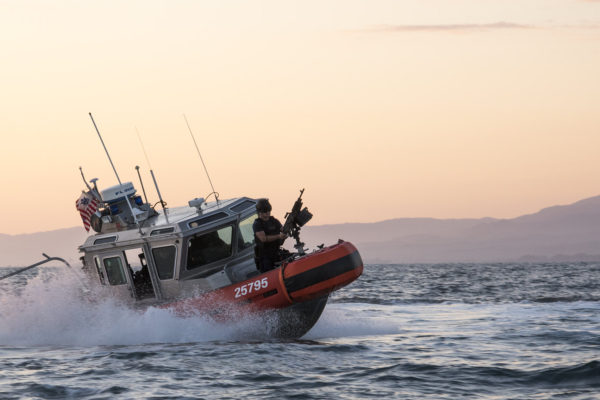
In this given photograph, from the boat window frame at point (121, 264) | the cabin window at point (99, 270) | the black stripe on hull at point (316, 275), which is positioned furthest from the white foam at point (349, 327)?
the cabin window at point (99, 270)

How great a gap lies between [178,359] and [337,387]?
10.5ft

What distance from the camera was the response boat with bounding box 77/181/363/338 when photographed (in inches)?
537

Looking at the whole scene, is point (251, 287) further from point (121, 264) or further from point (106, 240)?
point (106, 240)

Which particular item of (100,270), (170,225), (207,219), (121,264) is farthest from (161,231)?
(100,270)

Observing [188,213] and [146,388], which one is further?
[188,213]

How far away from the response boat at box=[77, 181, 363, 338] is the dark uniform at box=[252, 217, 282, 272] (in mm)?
235

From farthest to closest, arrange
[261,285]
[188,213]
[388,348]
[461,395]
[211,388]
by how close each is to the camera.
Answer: [188,213], [261,285], [388,348], [211,388], [461,395]

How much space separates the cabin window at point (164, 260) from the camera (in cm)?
1447

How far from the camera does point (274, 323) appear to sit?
1397 cm

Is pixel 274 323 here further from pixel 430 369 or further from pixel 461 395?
pixel 461 395

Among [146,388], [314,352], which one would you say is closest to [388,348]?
[314,352]

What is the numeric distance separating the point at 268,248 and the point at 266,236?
0.35m

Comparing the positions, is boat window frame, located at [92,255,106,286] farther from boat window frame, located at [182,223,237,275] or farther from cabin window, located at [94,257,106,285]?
boat window frame, located at [182,223,237,275]

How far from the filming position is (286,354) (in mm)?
12258
